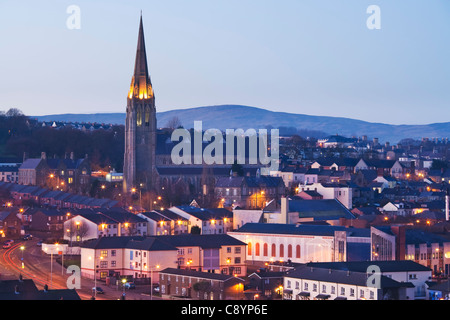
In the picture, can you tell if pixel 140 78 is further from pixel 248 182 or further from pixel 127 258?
pixel 127 258

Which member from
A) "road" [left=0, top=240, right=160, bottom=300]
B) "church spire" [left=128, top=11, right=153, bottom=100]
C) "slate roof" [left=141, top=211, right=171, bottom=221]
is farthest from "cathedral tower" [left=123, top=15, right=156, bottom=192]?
"road" [left=0, top=240, right=160, bottom=300]

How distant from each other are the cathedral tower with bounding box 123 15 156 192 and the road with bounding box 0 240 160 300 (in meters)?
32.6

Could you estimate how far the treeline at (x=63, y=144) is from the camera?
87875mm

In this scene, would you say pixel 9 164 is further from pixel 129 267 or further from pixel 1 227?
pixel 129 267

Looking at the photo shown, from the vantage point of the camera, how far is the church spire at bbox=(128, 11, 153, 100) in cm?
7338

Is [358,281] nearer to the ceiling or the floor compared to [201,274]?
nearer to the ceiling

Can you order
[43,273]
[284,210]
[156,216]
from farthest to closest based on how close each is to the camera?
[156,216] < [284,210] < [43,273]

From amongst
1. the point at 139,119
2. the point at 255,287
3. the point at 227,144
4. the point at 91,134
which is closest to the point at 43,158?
the point at 139,119

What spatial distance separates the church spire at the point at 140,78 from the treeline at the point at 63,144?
1075 cm

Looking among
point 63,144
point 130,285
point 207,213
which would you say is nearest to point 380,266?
point 130,285

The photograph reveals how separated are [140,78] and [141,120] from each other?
3.46 m

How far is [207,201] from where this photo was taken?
2234 inches

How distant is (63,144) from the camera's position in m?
90.1

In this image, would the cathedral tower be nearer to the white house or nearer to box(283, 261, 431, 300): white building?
the white house
